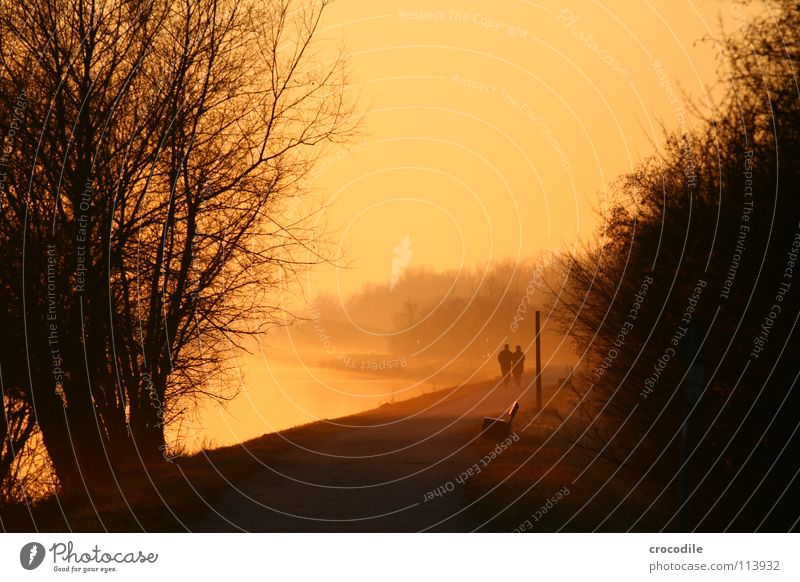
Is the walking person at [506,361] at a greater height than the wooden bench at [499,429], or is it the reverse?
the walking person at [506,361]

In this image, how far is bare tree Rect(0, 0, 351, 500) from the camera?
18.1 meters

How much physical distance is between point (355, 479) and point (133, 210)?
7.05m

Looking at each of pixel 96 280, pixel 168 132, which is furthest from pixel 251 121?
pixel 96 280

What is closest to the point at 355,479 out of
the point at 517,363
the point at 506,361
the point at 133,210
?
the point at 133,210

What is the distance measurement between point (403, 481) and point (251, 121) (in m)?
8.51

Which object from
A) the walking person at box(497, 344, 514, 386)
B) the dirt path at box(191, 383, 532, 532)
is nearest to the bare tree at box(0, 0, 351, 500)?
the dirt path at box(191, 383, 532, 532)

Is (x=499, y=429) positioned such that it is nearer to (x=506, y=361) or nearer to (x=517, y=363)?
(x=506, y=361)

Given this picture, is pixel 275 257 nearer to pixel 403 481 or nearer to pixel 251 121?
pixel 251 121

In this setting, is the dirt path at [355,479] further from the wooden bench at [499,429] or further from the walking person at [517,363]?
the walking person at [517,363]

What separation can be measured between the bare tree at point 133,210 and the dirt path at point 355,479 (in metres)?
3.15

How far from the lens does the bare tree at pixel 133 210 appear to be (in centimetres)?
1809

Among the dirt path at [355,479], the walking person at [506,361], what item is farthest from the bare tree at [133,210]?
the walking person at [506,361]

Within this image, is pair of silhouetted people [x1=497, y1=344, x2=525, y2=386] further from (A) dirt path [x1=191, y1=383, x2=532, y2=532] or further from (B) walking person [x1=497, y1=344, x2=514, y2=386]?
(A) dirt path [x1=191, y1=383, x2=532, y2=532]

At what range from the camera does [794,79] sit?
1223cm
